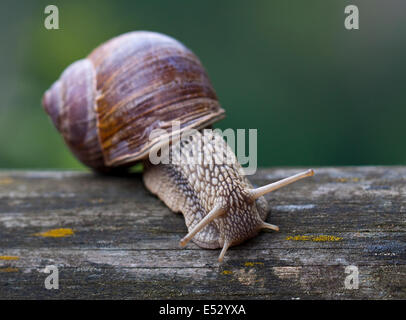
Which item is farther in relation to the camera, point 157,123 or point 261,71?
Result: point 261,71

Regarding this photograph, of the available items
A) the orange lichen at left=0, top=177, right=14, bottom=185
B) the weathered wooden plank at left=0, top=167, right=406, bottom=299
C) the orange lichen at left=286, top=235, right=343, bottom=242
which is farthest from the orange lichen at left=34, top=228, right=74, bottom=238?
the orange lichen at left=286, top=235, right=343, bottom=242

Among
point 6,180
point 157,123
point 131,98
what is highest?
point 131,98

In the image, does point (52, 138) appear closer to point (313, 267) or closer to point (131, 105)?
point (131, 105)

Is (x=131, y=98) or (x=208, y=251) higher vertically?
(x=131, y=98)

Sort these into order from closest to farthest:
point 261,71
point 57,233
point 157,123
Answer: point 57,233
point 157,123
point 261,71

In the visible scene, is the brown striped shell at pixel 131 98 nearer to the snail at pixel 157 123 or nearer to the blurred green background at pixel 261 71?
the snail at pixel 157 123

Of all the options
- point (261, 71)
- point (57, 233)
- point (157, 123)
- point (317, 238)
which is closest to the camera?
point (317, 238)

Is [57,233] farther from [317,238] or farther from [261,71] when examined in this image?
[261,71]

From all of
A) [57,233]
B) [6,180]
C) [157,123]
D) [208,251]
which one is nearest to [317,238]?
[208,251]
